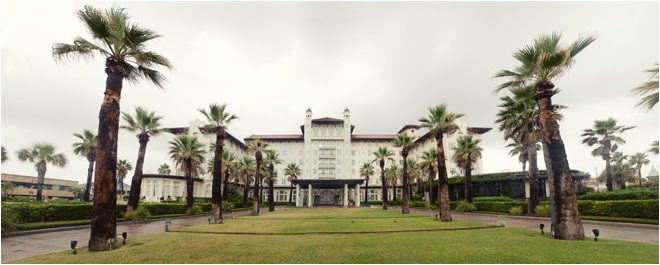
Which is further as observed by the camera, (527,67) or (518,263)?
(527,67)

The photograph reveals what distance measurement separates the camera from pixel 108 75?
40.3 ft

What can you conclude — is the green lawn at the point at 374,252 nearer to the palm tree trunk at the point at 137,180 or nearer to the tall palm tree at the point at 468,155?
the palm tree trunk at the point at 137,180

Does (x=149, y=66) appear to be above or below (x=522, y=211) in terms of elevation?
above

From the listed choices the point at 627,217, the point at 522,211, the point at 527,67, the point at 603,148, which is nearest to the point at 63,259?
the point at 527,67

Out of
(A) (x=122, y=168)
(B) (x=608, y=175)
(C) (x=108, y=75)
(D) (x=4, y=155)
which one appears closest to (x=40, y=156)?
(D) (x=4, y=155)

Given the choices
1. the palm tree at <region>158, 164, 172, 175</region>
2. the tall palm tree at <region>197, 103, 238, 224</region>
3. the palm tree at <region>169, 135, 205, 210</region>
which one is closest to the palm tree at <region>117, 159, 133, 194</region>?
the palm tree at <region>158, 164, 172, 175</region>

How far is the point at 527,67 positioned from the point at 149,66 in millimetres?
17125

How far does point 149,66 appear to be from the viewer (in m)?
13.7

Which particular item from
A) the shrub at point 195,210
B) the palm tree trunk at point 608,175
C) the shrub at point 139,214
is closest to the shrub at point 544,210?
the palm tree trunk at point 608,175

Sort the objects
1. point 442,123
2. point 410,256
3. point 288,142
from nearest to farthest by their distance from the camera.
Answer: point 410,256 < point 442,123 < point 288,142

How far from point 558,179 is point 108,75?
745 inches

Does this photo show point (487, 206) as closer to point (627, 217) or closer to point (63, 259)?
point (627, 217)

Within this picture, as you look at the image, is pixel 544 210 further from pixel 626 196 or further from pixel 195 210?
pixel 195 210

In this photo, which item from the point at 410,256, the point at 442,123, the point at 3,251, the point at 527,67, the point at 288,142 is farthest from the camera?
the point at 288,142
